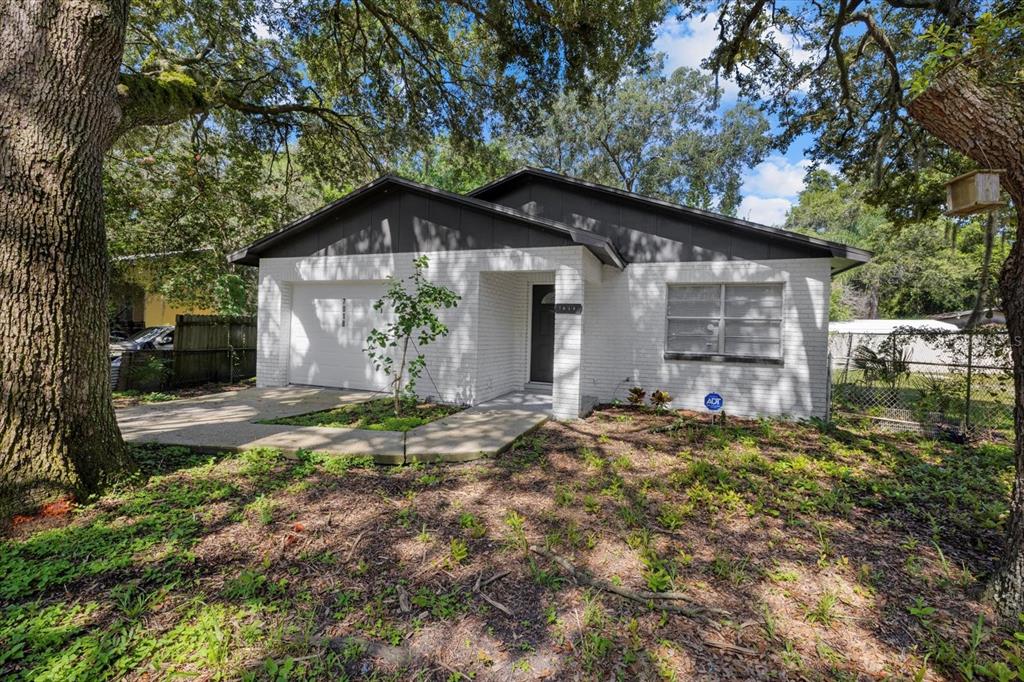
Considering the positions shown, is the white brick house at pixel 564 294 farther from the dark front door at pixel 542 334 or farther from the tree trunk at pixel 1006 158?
the tree trunk at pixel 1006 158

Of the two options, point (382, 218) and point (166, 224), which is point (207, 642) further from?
point (166, 224)

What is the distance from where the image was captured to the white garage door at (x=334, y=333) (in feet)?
29.6

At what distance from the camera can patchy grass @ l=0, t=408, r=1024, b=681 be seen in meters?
2.14

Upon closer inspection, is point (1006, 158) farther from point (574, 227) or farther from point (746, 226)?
point (574, 227)

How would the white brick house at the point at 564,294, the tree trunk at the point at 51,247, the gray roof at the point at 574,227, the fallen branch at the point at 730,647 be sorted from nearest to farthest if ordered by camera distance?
1. the fallen branch at the point at 730,647
2. the tree trunk at the point at 51,247
3. the gray roof at the point at 574,227
4. the white brick house at the point at 564,294

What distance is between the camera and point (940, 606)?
A: 264 centimetres

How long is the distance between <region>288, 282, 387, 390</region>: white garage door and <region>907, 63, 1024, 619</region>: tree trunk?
8.18 metres

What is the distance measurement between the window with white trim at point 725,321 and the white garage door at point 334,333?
231 inches

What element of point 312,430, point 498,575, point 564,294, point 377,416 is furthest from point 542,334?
point 498,575

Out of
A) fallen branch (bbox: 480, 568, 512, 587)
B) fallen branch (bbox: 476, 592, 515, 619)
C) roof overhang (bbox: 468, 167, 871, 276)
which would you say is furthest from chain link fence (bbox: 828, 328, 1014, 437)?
fallen branch (bbox: 476, 592, 515, 619)

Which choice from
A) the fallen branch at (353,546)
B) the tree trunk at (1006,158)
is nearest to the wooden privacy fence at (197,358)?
the fallen branch at (353,546)

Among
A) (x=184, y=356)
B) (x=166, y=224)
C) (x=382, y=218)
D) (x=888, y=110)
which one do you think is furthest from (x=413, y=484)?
(x=166, y=224)

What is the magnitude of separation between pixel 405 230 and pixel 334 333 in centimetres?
276

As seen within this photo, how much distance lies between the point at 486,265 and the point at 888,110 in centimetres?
874
